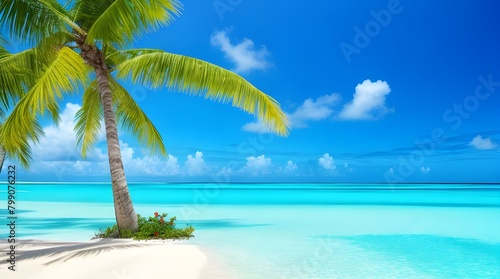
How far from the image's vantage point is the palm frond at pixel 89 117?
10.0 metres

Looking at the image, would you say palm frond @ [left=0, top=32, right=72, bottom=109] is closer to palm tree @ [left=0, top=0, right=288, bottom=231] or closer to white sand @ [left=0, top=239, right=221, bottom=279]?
palm tree @ [left=0, top=0, right=288, bottom=231]

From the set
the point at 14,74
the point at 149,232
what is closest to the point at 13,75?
the point at 14,74

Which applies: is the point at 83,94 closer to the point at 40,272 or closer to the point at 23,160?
the point at 23,160

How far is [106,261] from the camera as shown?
20.7 feet

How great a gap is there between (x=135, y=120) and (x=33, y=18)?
10.3 ft

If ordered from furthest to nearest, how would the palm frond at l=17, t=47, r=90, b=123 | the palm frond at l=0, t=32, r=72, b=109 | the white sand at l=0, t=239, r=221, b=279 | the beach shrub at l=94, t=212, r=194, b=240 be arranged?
the beach shrub at l=94, t=212, r=194, b=240 < the palm frond at l=0, t=32, r=72, b=109 < the palm frond at l=17, t=47, r=90, b=123 < the white sand at l=0, t=239, r=221, b=279

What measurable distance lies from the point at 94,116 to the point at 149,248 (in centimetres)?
431

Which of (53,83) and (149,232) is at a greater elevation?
(53,83)

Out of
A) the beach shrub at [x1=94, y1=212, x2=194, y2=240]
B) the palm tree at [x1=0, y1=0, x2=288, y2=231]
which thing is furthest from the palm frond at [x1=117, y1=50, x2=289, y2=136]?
the beach shrub at [x1=94, y1=212, x2=194, y2=240]

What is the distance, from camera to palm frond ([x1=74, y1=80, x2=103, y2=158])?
→ 10.0 m

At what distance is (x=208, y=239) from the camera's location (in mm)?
9922

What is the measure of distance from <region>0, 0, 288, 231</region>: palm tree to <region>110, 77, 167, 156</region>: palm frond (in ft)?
0.08

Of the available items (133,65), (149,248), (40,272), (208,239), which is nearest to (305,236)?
(208,239)

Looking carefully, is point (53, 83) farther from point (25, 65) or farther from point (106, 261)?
point (106, 261)
